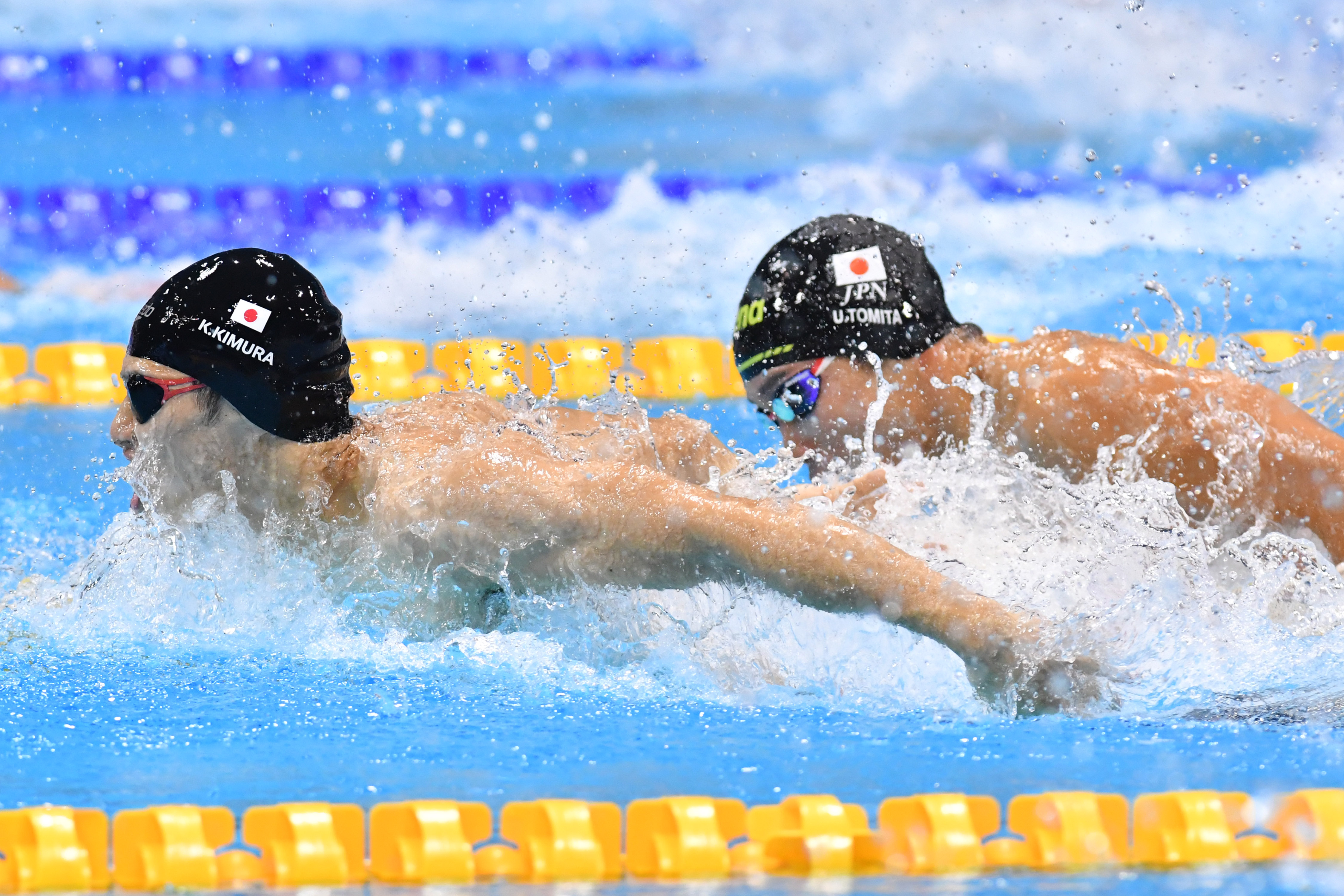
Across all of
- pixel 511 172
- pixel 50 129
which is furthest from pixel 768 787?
pixel 50 129

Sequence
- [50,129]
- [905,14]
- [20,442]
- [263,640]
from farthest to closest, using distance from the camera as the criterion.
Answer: [905,14]
[50,129]
[20,442]
[263,640]

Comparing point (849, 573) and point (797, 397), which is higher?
point (797, 397)

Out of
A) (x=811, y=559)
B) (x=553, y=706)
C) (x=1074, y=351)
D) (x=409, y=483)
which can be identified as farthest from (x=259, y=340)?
(x=1074, y=351)

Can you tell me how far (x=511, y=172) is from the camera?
8.77 meters

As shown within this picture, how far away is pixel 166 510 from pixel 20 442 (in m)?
3.22

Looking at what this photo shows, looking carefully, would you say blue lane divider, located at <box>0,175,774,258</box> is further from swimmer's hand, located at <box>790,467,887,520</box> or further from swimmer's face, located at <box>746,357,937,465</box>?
swimmer's hand, located at <box>790,467,887,520</box>

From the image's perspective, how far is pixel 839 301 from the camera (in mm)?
2768

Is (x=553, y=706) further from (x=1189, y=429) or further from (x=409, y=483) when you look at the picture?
(x=1189, y=429)

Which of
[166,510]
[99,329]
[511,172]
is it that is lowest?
[166,510]

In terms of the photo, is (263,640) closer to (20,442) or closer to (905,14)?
(20,442)

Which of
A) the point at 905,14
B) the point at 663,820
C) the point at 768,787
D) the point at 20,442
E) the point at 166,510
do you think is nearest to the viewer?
the point at 663,820

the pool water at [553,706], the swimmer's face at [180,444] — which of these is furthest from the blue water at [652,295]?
the swimmer's face at [180,444]

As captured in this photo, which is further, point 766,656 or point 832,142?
point 832,142

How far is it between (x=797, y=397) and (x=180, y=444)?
1.12 m
